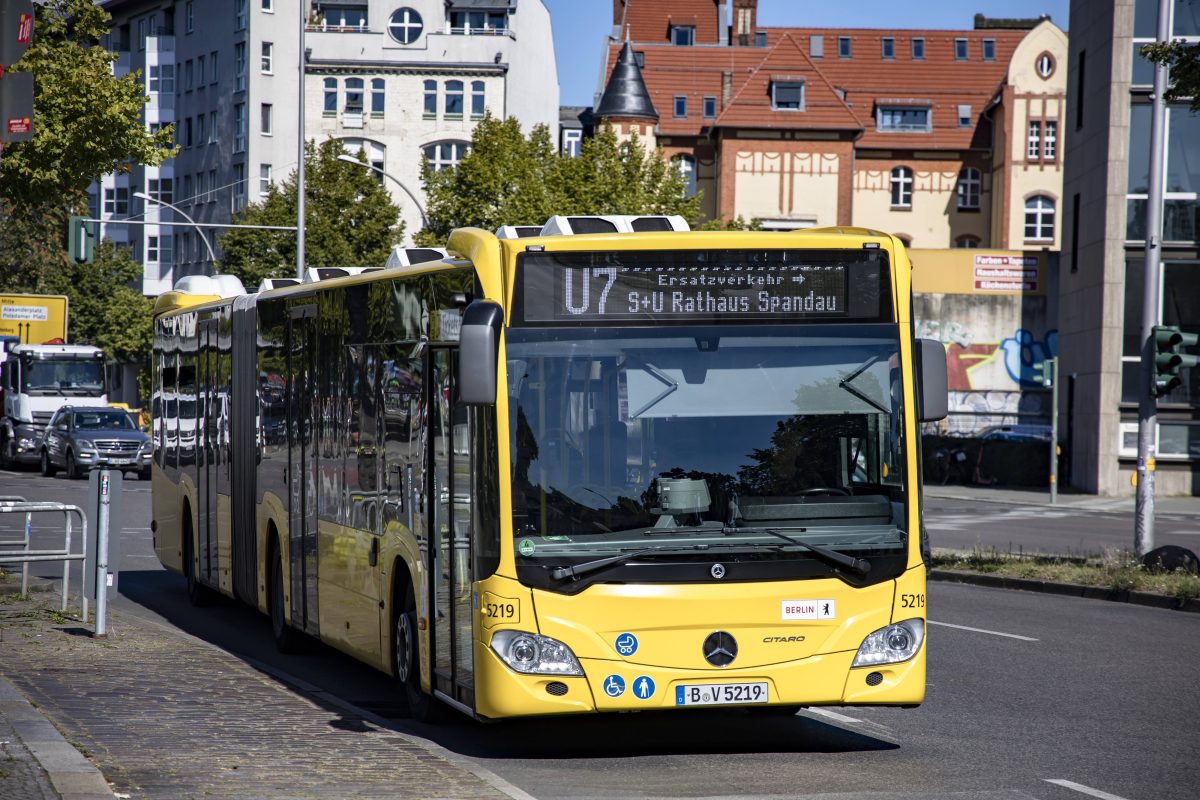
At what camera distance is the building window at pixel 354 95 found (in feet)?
276

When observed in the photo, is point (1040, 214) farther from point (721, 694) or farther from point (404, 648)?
point (721, 694)

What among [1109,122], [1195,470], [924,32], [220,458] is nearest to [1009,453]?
[1195,470]

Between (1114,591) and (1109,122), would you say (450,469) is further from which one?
(1109,122)

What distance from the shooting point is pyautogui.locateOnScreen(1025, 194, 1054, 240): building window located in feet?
269

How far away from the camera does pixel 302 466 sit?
12.8 meters

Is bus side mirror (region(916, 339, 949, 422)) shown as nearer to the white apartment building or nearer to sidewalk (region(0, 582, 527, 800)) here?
sidewalk (region(0, 582, 527, 800))

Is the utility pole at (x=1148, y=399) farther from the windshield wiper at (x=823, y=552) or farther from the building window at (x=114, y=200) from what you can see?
the building window at (x=114, y=200)

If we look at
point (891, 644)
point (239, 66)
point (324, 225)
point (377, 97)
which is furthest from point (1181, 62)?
point (239, 66)

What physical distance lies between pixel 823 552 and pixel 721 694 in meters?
0.83

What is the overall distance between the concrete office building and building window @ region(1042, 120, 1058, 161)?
36760 mm

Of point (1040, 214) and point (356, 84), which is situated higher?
point (356, 84)

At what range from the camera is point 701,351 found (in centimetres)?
901

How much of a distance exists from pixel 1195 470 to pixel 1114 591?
25.3 meters

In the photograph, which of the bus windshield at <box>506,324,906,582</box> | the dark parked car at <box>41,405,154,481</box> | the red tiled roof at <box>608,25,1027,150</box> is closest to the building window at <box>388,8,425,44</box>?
the red tiled roof at <box>608,25,1027,150</box>
